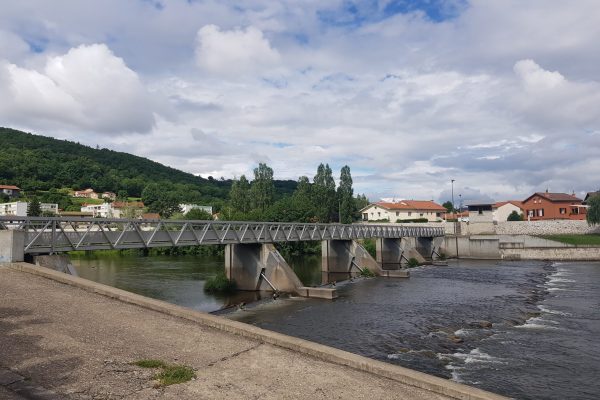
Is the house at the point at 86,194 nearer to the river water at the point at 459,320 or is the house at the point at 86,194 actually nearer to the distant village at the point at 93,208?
the distant village at the point at 93,208

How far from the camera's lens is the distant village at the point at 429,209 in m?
87.5

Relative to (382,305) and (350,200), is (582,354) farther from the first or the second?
(350,200)

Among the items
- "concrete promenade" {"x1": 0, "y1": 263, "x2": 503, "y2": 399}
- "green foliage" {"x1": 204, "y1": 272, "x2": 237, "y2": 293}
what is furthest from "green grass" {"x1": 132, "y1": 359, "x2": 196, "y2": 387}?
"green foliage" {"x1": 204, "y1": 272, "x2": 237, "y2": 293}

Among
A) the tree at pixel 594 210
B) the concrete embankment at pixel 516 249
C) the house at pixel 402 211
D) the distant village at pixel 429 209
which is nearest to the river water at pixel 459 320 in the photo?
the concrete embankment at pixel 516 249

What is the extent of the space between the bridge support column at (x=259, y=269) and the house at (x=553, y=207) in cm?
7582

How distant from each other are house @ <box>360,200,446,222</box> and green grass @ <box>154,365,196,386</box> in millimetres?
97189

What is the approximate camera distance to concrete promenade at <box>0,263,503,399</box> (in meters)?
6.73

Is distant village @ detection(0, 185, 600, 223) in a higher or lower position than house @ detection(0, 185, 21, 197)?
lower

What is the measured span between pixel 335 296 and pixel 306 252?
130 feet

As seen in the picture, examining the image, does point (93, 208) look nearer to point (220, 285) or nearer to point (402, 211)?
point (402, 211)

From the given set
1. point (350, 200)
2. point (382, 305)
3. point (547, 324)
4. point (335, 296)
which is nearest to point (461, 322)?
point (547, 324)

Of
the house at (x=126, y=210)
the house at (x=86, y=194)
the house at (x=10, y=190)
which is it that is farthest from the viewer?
the house at (x=86, y=194)

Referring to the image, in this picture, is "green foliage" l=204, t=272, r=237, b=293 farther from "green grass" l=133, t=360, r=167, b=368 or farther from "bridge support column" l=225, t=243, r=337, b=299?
"green grass" l=133, t=360, r=167, b=368

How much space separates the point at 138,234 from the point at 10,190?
434 ft
